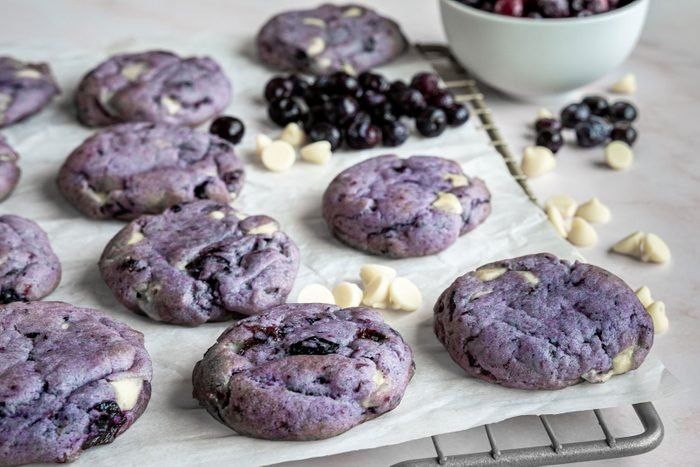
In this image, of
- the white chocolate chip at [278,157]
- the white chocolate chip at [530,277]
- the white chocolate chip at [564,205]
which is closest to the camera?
the white chocolate chip at [530,277]

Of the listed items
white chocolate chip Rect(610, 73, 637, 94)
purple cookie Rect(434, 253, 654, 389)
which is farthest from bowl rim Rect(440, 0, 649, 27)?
purple cookie Rect(434, 253, 654, 389)

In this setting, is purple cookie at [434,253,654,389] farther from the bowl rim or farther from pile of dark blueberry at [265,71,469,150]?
the bowl rim

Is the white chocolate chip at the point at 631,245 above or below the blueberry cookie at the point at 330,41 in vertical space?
below

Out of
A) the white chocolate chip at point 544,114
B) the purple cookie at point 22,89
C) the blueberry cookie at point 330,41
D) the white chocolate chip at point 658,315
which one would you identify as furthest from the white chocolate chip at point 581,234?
the purple cookie at point 22,89

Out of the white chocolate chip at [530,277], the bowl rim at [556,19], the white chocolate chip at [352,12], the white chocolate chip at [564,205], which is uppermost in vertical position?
the bowl rim at [556,19]

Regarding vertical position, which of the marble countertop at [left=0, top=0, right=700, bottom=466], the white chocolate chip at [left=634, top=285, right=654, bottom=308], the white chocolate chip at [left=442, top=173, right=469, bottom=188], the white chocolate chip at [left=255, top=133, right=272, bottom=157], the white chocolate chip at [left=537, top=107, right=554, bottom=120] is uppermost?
the white chocolate chip at [left=442, top=173, right=469, bottom=188]

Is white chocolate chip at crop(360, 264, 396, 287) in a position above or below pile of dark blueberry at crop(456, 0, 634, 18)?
below

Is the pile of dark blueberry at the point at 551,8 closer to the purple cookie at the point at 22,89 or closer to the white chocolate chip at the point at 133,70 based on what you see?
the white chocolate chip at the point at 133,70
